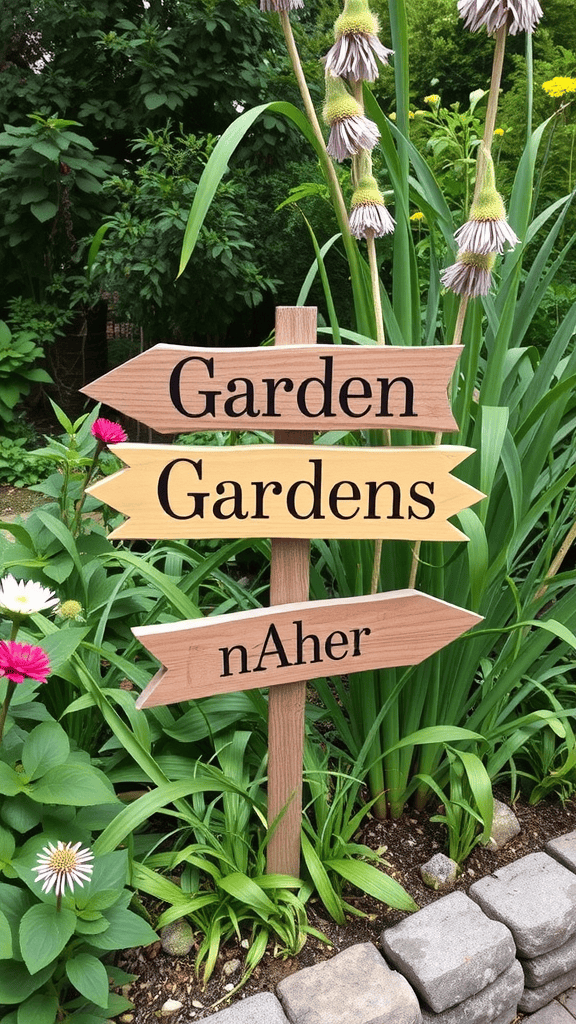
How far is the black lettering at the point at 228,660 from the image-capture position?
47.3 inches

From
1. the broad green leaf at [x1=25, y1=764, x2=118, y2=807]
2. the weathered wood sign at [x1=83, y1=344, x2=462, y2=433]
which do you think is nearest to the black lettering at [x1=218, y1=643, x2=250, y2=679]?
the broad green leaf at [x1=25, y1=764, x2=118, y2=807]

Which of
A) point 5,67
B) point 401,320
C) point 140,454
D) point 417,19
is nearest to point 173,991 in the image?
point 140,454

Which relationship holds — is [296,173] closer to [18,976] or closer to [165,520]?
[165,520]

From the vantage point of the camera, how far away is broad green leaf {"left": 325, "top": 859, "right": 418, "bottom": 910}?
1343mm

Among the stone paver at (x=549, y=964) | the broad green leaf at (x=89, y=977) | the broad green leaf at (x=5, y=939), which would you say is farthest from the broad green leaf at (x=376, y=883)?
the broad green leaf at (x=5, y=939)

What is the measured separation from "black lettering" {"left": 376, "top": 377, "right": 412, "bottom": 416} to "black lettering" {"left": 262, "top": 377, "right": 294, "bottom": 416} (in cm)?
14

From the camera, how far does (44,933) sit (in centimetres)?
102

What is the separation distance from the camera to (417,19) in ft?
13.3

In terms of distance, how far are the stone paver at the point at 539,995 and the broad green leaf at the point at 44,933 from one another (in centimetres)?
91

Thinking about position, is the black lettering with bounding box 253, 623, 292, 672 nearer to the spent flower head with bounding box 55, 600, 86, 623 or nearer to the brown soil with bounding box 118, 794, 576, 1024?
the spent flower head with bounding box 55, 600, 86, 623

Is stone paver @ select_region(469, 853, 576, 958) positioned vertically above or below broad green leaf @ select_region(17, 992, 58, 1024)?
below

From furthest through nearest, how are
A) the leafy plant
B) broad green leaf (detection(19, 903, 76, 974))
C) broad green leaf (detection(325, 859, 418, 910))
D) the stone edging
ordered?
the leafy plant → broad green leaf (detection(325, 859, 418, 910)) → the stone edging → broad green leaf (detection(19, 903, 76, 974))

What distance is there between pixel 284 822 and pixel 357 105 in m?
1.18

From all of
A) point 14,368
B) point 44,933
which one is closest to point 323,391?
point 44,933
